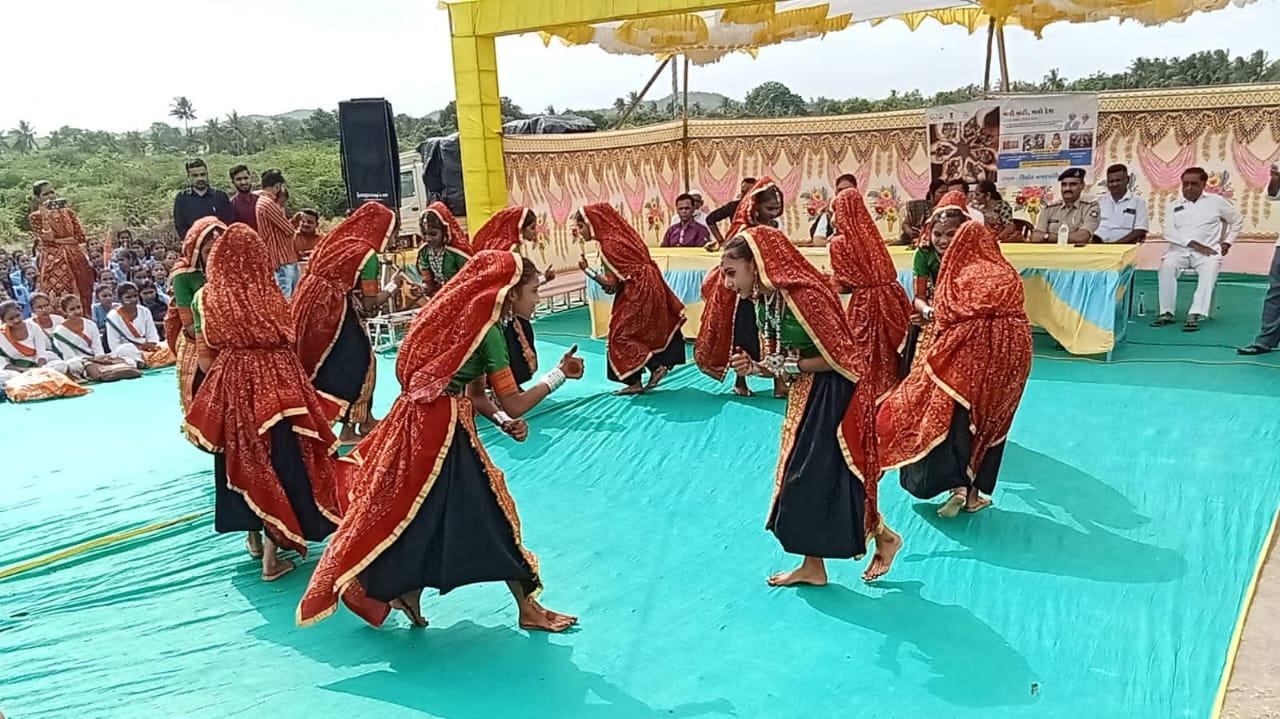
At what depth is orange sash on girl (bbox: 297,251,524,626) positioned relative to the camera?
9.13 feet

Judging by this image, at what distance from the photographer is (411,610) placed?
3166mm

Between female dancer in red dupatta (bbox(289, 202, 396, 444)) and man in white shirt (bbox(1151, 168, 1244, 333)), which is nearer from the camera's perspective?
female dancer in red dupatta (bbox(289, 202, 396, 444))

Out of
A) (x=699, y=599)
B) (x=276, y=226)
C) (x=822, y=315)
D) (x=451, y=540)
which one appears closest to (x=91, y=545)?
(x=451, y=540)

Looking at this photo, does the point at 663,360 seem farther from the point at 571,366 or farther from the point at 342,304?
the point at 571,366

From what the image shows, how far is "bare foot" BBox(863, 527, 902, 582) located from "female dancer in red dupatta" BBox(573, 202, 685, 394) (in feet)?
9.98

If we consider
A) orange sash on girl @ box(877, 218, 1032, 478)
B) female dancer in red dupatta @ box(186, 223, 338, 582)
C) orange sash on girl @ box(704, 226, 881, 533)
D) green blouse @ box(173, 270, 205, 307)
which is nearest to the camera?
orange sash on girl @ box(704, 226, 881, 533)

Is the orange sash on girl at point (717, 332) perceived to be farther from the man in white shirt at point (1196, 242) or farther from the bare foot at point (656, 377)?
the man in white shirt at point (1196, 242)

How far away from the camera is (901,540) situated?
11.9ft

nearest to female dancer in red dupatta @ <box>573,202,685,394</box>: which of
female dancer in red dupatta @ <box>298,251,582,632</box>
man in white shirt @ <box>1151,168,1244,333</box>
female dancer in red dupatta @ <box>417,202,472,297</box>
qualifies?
female dancer in red dupatta @ <box>417,202,472,297</box>

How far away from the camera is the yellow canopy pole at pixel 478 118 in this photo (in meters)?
8.02

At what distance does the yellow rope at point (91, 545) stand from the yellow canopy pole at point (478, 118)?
4.71 metres

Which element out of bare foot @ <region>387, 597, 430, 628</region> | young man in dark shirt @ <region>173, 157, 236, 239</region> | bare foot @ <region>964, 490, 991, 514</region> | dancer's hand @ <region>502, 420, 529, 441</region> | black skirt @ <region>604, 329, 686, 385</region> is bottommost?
bare foot @ <region>964, 490, 991, 514</region>

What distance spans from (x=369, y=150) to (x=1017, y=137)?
6.35 metres

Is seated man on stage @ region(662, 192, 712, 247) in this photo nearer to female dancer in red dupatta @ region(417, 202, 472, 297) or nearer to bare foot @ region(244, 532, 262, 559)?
female dancer in red dupatta @ region(417, 202, 472, 297)
